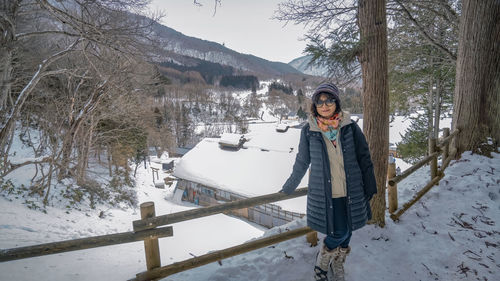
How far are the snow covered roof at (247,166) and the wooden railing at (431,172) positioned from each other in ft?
35.1

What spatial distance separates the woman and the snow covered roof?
13.6 meters

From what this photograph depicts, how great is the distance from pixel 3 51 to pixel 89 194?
963 centimetres

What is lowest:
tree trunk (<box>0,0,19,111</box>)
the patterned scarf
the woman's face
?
the patterned scarf

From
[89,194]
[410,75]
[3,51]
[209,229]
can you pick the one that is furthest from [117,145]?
[410,75]

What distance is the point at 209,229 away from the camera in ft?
43.0

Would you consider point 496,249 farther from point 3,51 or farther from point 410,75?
point 410,75

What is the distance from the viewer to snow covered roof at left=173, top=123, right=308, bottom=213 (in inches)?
771

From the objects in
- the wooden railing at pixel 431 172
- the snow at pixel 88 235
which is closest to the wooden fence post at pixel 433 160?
the wooden railing at pixel 431 172

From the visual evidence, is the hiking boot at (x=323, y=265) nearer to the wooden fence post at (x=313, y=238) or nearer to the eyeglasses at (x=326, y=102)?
the wooden fence post at (x=313, y=238)

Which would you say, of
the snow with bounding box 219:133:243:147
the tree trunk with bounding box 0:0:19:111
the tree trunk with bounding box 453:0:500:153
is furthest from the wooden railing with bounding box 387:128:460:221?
the snow with bounding box 219:133:243:147

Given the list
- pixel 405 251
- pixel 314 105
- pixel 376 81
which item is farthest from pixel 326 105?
pixel 405 251

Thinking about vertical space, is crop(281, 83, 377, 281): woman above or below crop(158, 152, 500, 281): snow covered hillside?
above

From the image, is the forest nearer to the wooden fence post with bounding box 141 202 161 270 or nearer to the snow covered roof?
the wooden fence post with bounding box 141 202 161 270

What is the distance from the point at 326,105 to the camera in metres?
2.33
